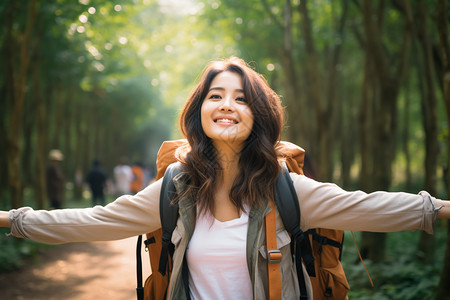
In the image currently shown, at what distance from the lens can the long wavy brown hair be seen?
8.05 feet

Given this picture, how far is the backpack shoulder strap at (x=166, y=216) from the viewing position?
95.0 inches

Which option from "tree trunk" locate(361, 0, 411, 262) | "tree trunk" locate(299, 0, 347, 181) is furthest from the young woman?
"tree trunk" locate(299, 0, 347, 181)

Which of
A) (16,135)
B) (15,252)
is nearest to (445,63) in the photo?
(16,135)

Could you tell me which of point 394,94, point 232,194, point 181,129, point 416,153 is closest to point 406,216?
point 232,194

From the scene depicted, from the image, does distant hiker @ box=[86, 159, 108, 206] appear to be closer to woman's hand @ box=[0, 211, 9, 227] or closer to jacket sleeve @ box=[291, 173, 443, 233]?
woman's hand @ box=[0, 211, 9, 227]

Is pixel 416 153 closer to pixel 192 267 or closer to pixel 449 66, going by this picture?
pixel 449 66

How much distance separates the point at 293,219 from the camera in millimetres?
2314

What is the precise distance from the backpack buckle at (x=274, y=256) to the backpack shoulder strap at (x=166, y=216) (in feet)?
1.69

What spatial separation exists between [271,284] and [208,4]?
1337cm

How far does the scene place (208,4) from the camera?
14578mm

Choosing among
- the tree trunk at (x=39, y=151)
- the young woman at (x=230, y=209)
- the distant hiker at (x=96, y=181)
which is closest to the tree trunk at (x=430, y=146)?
the young woman at (x=230, y=209)

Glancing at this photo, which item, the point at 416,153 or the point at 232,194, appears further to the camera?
the point at 416,153

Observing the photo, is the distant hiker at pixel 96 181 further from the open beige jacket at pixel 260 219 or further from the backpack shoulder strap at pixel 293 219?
the backpack shoulder strap at pixel 293 219

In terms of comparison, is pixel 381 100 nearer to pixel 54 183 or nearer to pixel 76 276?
pixel 76 276
